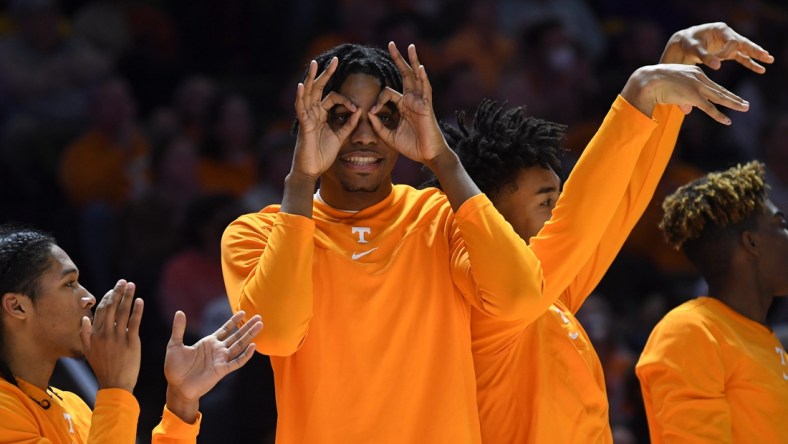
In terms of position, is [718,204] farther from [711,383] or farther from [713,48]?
[713,48]

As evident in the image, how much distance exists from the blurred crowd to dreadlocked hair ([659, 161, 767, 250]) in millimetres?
2167

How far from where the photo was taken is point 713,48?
13.6 feet

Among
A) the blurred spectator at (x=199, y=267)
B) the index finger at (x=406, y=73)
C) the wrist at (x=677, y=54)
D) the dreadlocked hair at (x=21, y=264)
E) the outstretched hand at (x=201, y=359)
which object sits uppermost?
the index finger at (x=406, y=73)

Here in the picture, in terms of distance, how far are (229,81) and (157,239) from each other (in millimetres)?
1813

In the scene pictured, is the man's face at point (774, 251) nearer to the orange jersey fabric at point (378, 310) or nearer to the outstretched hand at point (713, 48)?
the outstretched hand at point (713, 48)

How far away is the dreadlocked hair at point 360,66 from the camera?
387cm

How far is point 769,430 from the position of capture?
14.6ft

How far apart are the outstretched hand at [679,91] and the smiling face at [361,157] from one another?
0.74m

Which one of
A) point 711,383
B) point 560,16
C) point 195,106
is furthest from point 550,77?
point 711,383

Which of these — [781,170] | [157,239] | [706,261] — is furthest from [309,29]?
[706,261]

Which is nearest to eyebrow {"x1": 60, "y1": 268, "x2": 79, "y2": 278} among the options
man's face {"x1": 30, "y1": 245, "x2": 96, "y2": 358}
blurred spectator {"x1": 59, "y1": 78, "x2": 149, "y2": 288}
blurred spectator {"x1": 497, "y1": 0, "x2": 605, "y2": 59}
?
man's face {"x1": 30, "y1": 245, "x2": 96, "y2": 358}

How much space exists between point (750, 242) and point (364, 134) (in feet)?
5.57

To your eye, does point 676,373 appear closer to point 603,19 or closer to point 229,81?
point 229,81

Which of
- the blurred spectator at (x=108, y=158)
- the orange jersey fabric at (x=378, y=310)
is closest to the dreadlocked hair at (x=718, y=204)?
the orange jersey fabric at (x=378, y=310)
